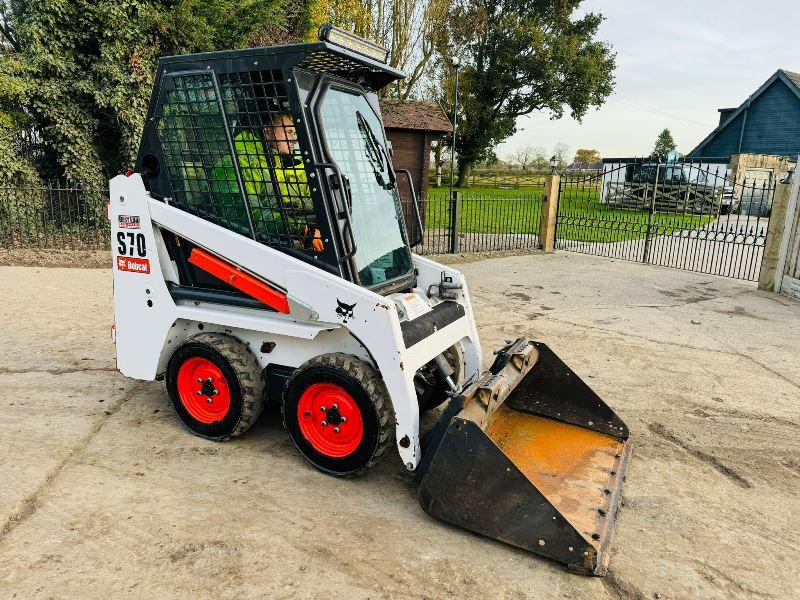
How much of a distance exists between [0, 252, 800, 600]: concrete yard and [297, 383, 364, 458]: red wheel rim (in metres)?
0.23

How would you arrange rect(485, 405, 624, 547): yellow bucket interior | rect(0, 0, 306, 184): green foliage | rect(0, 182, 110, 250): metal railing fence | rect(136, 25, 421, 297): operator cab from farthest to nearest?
rect(0, 0, 306, 184): green foliage < rect(0, 182, 110, 250): metal railing fence < rect(136, 25, 421, 297): operator cab < rect(485, 405, 624, 547): yellow bucket interior

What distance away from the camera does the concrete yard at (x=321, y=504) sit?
270 cm

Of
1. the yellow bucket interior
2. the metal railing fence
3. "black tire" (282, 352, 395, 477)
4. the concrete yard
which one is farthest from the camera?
the metal railing fence

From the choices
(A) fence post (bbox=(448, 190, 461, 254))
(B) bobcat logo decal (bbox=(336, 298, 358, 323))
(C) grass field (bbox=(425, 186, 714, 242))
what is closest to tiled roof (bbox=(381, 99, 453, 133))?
(C) grass field (bbox=(425, 186, 714, 242))

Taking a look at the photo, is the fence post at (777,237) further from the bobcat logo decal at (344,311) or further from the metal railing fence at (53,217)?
the metal railing fence at (53,217)

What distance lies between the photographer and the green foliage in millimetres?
11672

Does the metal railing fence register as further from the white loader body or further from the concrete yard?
the white loader body

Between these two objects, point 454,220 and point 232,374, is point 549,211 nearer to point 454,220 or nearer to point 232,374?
point 454,220

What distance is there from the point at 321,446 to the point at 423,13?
2447 centimetres

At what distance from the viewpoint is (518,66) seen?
113 ft

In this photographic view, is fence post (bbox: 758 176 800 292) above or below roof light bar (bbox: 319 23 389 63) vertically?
below

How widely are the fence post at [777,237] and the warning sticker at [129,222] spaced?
9683mm

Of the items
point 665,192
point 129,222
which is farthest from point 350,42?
point 665,192

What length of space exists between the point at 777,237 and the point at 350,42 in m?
8.93
